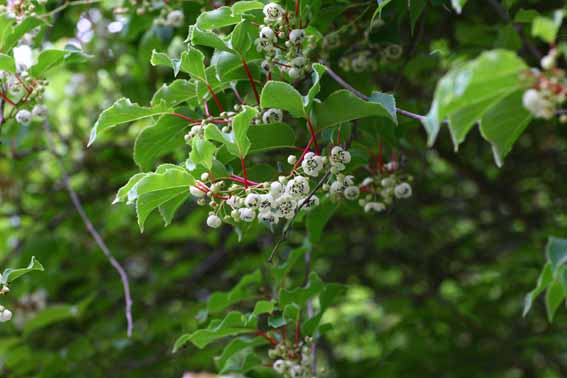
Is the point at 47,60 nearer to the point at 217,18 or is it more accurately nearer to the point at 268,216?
the point at 217,18

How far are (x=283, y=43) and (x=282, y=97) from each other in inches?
15.1

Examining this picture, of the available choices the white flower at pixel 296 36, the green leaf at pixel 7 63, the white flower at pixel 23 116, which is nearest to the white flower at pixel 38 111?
the white flower at pixel 23 116

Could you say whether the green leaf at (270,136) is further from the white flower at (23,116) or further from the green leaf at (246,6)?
the white flower at (23,116)

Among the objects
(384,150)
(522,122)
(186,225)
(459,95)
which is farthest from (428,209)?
(459,95)

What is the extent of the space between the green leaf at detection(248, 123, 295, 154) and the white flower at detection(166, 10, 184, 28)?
0.97m

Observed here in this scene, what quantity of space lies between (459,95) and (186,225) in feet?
12.2

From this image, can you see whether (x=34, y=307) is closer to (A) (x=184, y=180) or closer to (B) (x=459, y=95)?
(A) (x=184, y=180)

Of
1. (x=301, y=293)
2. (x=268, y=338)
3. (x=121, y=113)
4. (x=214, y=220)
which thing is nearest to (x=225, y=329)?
(x=268, y=338)

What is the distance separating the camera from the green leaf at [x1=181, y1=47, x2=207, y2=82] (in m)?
2.00

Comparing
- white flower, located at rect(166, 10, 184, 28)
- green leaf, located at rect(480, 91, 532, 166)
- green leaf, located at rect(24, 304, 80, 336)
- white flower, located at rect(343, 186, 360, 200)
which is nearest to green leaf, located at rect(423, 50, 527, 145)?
green leaf, located at rect(480, 91, 532, 166)

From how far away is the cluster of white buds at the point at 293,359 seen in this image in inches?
94.4

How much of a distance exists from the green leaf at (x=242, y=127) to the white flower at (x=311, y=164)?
0.16 m

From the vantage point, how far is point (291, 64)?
2109mm

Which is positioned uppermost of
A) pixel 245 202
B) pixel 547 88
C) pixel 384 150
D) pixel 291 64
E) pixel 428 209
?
pixel 547 88
